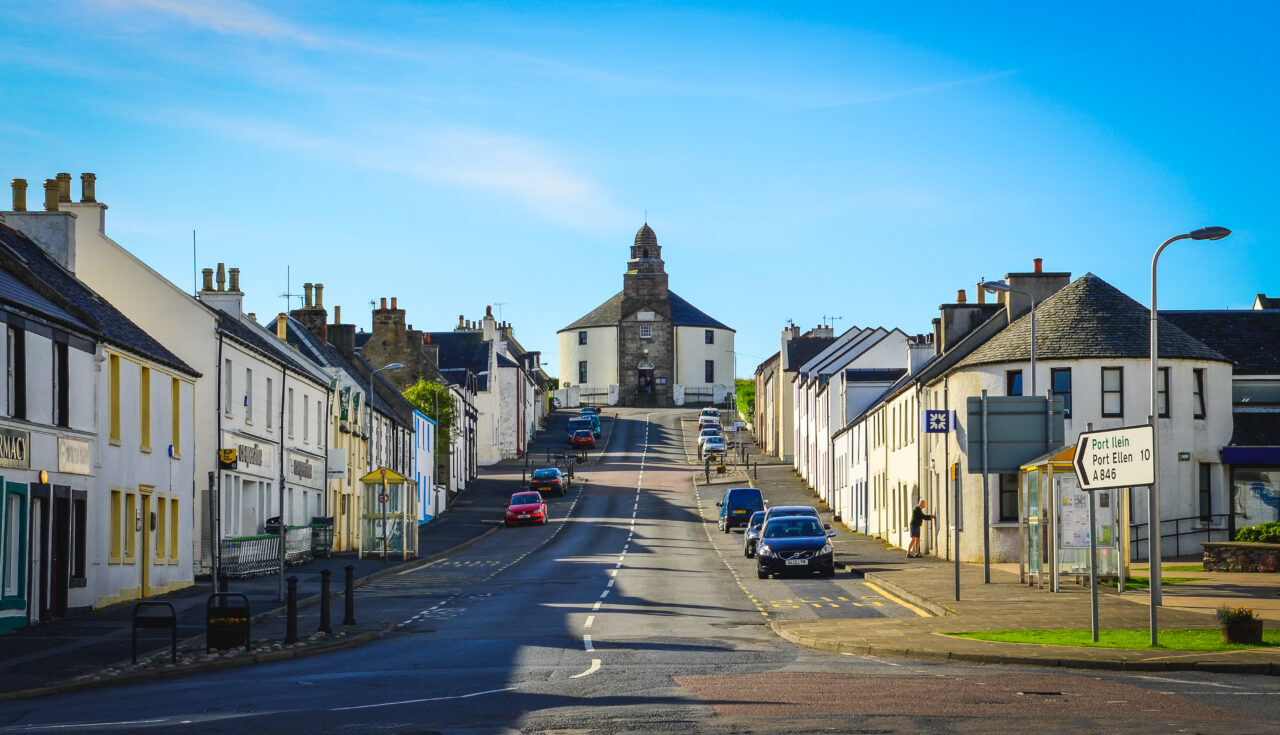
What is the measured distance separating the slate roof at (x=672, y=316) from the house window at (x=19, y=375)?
5154 inches

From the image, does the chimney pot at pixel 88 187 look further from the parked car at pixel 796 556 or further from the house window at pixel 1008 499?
the house window at pixel 1008 499

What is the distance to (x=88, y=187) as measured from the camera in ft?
130

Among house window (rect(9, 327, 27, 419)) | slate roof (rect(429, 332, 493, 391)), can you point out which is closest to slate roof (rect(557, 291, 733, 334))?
slate roof (rect(429, 332, 493, 391))

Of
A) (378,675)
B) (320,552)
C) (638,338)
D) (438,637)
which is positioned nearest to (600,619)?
(438,637)

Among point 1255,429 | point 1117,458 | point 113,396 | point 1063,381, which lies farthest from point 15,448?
point 1255,429

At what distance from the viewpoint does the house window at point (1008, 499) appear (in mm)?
41719

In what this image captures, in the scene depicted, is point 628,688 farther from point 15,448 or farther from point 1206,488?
point 1206,488

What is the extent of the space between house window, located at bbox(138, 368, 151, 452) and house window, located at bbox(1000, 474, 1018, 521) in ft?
76.5

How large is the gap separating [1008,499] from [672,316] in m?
117

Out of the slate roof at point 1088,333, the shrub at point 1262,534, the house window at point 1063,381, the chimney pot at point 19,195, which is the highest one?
the chimney pot at point 19,195

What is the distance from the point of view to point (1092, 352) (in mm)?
41156

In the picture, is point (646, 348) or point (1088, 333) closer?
point (1088, 333)

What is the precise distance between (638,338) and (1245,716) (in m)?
142

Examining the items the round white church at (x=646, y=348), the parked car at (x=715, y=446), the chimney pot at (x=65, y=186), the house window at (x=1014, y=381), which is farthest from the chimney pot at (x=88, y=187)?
the round white church at (x=646, y=348)
